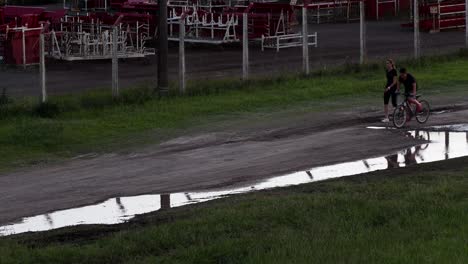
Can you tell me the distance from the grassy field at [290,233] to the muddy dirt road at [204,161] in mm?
2367

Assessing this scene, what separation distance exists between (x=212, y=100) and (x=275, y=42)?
44.9ft

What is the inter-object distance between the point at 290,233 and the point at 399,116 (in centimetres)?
1147

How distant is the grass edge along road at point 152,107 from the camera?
66.6 feet

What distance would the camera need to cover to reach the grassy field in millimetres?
9969

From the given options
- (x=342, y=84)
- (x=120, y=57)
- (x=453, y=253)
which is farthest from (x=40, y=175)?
(x=120, y=57)

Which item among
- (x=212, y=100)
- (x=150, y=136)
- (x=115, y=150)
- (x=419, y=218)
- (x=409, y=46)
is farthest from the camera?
(x=409, y=46)

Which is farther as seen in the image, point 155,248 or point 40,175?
point 40,175

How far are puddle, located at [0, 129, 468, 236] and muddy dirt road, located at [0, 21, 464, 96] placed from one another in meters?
10.8

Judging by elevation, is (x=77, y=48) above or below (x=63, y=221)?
above

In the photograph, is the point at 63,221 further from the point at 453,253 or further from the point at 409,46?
the point at 409,46

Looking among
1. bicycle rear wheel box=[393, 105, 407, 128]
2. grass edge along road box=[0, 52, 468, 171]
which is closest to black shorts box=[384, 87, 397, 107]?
bicycle rear wheel box=[393, 105, 407, 128]

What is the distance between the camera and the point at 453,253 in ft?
31.5

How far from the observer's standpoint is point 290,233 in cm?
1121

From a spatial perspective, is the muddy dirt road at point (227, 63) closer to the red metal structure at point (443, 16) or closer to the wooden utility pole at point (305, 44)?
the red metal structure at point (443, 16)
